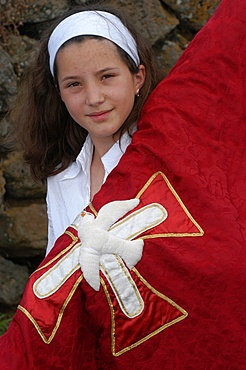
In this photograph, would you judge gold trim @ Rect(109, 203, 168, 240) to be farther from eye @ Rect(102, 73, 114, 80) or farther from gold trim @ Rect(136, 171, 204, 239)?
eye @ Rect(102, 73, 114, 80)

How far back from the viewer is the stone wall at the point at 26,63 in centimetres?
307

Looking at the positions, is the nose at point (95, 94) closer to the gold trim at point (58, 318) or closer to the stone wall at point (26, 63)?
the gold trim at point (58, 318)

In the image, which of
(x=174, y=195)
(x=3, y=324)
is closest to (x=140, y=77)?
(x=174, y=195)

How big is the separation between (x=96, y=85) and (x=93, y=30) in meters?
0.14

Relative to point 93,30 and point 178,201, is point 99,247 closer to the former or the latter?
point 178,201

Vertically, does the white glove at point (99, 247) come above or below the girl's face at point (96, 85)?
below

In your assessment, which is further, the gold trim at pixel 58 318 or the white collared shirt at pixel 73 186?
the white collared shirt at pixel 73 186

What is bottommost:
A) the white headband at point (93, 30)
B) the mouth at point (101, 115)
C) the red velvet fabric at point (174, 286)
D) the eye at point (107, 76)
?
the red velvet fabric at point (174, 286)

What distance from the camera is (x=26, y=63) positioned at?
3092 millimetres

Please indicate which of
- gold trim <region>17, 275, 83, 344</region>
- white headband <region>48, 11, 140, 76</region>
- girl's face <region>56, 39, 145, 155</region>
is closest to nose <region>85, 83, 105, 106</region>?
girl's face <region>56, 39, 145, 155</region>

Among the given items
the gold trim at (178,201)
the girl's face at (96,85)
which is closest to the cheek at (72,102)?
the girl's face at (96,85)

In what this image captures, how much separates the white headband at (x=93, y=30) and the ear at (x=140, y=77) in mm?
24

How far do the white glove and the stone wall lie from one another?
4.60 feet

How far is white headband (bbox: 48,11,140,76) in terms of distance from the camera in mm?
1931
